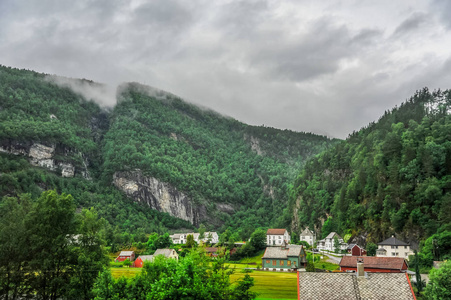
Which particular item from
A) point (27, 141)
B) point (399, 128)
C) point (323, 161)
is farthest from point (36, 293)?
point (27, 141)

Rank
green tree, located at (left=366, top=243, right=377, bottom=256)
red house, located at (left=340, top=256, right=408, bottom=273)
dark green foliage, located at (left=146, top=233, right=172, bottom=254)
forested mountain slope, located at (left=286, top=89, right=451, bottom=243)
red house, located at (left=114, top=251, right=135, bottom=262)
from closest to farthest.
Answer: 1. red house, located at (left=340, top=256, right=408, bottom=273)
2. forested mountain slope, located at (left=286, top=89, right=451, bottom=243)
3. green tree, located at (left=366, top=243, right=377, bottom=256)
4. red house, located at (left=114, top=251, right=135, bottom=262)
5. dark green foliage, located at (left=146, top=233, right=172, bottom=254)

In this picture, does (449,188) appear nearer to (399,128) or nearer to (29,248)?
(399,128)

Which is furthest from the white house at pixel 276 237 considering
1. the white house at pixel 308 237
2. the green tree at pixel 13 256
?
the green tree at pixel 13 256

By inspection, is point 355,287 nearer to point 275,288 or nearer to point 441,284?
point 441,284

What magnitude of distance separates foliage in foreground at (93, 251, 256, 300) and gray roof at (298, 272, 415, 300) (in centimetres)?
616

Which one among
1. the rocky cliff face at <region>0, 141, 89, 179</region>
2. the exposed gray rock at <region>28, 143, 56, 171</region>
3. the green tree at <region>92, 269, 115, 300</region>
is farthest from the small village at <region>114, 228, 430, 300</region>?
the exposed gray rock at <region>28, 143, 56, 171</region>

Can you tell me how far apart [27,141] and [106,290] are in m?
177

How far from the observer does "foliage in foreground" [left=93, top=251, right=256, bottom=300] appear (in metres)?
25.0

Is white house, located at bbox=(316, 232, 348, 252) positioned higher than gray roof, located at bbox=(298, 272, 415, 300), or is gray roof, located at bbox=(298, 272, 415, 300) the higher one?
gray roof, located at bbox=(298, 272, 415, 300)

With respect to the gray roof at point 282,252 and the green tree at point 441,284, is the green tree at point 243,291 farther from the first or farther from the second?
the gray roof at point 282,252

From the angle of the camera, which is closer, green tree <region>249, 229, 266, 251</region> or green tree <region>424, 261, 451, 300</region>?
green tree <region>424, 261, 451, 300</region>

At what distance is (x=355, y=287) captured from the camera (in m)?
27.1

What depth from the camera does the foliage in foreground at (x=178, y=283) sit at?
25.0 meters

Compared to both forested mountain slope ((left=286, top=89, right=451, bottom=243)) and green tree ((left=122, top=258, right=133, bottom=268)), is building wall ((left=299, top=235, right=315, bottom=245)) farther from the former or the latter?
green tree ((left=122, top=258, right=133, bottom=268))
